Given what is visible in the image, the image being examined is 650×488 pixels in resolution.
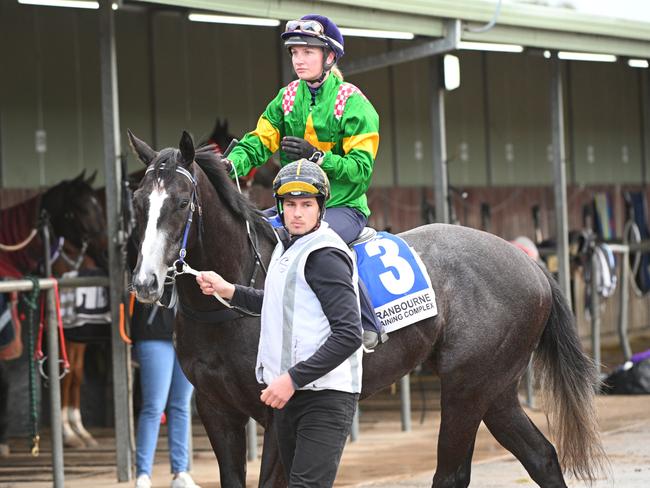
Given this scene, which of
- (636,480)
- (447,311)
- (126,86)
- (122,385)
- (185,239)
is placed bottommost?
(636,480)

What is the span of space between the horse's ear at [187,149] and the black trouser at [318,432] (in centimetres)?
133

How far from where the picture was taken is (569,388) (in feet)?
20.7

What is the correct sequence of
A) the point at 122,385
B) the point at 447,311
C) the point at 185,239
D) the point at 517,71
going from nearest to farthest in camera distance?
the point at 185,239 < the point at 447,311 < the point at 122,385 < the point at 517,71

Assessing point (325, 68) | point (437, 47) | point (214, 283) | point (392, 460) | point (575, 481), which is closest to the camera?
→ point (214, 283)

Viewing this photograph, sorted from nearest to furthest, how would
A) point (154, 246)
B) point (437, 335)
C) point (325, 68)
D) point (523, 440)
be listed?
1. point (154, 246)
2. point (325, 68)
3. point (437, 335)
4. point (523, 440)

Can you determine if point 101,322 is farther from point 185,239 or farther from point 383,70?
point 383,70

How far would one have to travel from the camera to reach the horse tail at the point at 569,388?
6.23 metres

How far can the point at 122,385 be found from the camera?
26.3 ft

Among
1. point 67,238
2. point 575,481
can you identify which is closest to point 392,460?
point 575,481

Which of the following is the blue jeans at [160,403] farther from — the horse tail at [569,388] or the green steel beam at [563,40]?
the green steel beam at [563,40]

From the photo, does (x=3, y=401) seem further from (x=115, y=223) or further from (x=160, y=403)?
(x=160, y=403)

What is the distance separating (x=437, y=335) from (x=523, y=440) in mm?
765

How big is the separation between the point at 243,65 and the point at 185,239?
24.9 feet

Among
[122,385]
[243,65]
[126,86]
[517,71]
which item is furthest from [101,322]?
[517,71]
